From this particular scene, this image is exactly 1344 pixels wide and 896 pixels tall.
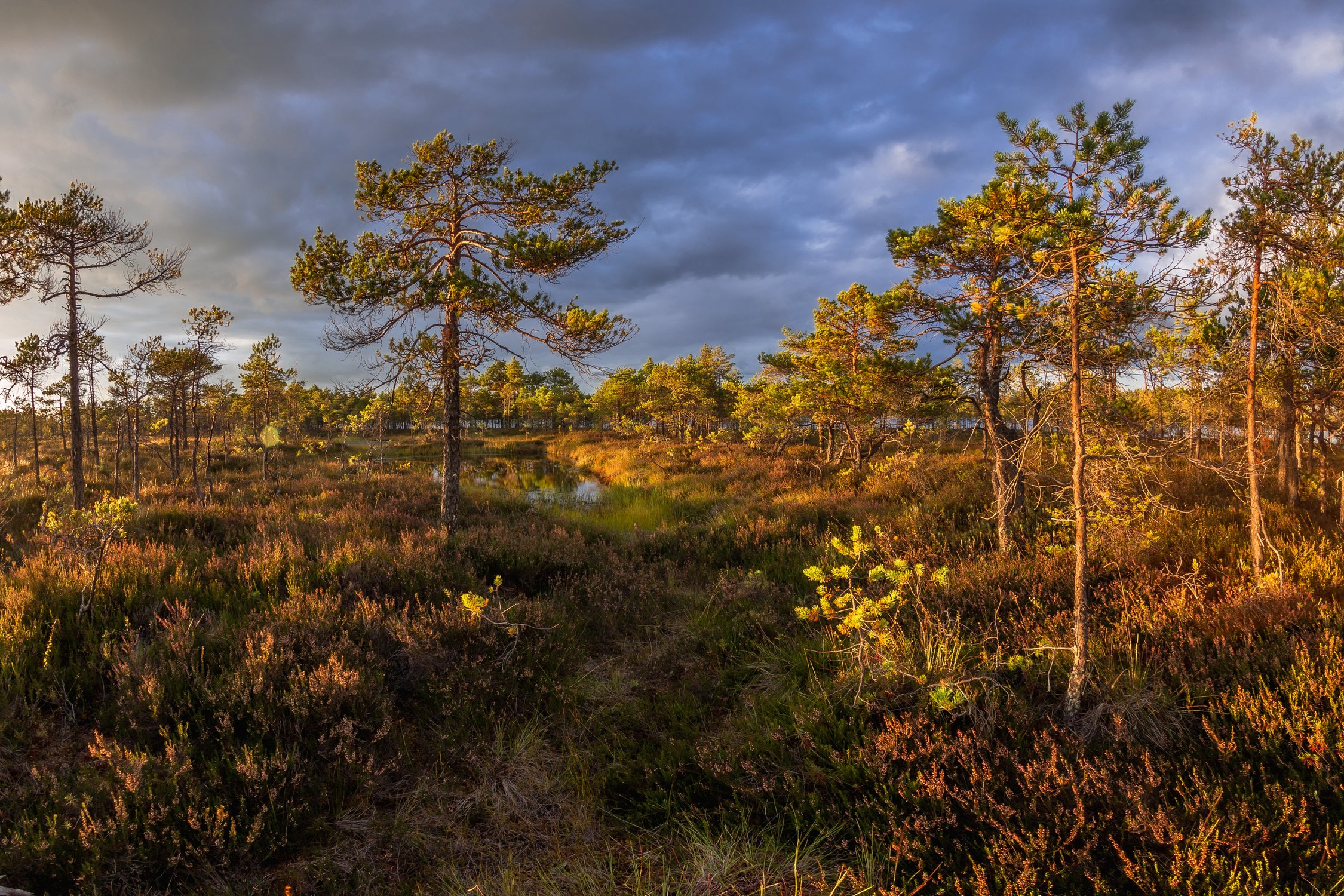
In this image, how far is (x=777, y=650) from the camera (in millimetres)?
4582

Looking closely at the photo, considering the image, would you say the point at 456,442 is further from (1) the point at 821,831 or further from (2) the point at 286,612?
(1) the point at 821,831

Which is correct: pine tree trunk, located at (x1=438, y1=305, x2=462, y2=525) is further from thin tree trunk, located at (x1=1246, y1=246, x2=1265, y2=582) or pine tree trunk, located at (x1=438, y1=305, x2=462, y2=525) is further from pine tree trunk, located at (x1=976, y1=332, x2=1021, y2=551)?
thin tree trunk, located at (x1=1246, y1=246, x2=1265, y2=582)

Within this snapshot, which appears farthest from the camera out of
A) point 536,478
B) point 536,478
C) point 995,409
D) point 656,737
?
point 536,478

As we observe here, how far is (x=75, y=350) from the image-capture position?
10336 mm

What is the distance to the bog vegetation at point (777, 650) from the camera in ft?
8.16

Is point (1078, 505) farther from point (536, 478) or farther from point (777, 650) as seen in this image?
point (536, 478)

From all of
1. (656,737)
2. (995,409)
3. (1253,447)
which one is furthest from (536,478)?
(1253,447)

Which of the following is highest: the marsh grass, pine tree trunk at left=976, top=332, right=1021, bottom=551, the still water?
pine tree trunk at left=976, top=332, right=1021, bottom=551

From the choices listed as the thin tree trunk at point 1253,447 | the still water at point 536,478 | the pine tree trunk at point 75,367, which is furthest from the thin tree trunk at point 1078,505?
the pine tree trunk at point 75,367

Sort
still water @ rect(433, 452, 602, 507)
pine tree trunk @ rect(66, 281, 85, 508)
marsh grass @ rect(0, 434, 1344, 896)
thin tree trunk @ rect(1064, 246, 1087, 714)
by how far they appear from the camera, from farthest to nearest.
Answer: still water @ rect(433, 452, 602, 507) → pine tree trunk @ rect(66, 281, 85, 508) → thin tree trunk @ rect(1064, 246, 1087, 714) → marsh grass @ rect(0, 434, 1344, 896)

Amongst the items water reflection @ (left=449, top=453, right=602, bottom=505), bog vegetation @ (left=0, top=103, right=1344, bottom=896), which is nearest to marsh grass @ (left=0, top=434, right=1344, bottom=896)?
bog vegetation @ (left=0, top=103, right=1344, bottom=896)

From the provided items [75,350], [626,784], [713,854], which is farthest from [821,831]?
[75,350]

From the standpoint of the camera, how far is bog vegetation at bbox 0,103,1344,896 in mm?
2488

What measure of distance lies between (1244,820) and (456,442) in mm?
9386
